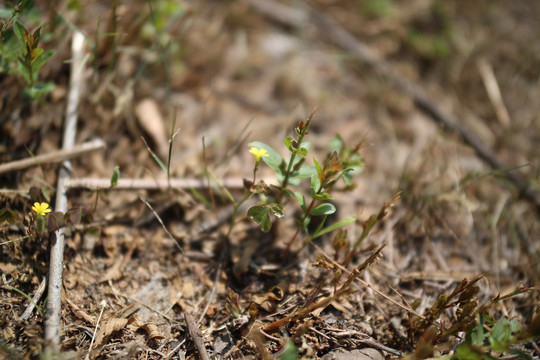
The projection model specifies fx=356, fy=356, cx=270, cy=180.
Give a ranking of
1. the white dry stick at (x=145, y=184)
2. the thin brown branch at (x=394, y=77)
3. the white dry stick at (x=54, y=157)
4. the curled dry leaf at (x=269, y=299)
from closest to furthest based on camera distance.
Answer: the curled dry leaf at (x=269, y=299), the white dry stick at (x=54, y=157), the white dry stick at (x=145, y=184), the thin brown branch at (x=394, y=77)

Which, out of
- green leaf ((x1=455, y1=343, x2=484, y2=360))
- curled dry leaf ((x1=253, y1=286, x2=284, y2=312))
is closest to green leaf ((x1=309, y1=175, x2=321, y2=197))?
curled dry leaf ((x1=253, y1=286, x2=284, y2=312))

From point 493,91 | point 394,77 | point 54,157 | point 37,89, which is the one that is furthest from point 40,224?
point 493,91

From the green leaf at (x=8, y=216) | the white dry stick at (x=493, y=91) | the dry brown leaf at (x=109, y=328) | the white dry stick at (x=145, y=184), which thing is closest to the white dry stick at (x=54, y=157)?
the white dry stick at (x=145, y=184)

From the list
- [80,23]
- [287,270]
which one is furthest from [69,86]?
[287,270]

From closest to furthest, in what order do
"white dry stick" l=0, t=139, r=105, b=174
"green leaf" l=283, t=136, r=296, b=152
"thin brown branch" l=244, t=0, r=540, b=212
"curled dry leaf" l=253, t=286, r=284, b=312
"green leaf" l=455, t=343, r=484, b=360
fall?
"green leaf" l=455, t=343, r=484, b=360
"green leaf" l=283, t=136, r=296, b=152
"curled dry leaf" l=253, t=286, r=284, b=312
"white dry stick" l=0, t=139, r=105, b=174
"thin brown branch" l=244, t=0, r=540, b=212

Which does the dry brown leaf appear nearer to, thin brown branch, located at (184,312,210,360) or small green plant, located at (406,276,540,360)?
thin brown branch, located at (184,312,210,360)

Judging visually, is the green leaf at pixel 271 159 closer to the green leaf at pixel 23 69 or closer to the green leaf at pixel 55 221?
the green leaf at pixel 55 221

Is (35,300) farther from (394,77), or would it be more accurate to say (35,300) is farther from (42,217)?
(394,77)
